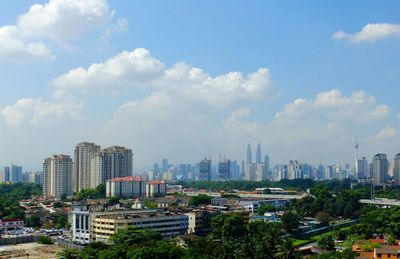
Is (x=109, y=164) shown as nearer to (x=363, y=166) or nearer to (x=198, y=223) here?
(x=198, y=223)

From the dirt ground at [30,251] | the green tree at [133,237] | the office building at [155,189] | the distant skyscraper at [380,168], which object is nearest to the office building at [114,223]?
the dirt ground at [30,251]

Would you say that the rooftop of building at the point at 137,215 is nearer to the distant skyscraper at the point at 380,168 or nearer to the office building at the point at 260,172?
the distant skyscraper at the point at 380,168

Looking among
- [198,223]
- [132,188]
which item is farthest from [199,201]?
[132,188]

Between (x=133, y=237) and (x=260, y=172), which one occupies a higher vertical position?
(x=260, y=172)

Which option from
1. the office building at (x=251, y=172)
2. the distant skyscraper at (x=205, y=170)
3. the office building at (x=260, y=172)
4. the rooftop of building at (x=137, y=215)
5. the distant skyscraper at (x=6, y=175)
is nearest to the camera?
the rooftop of building at (x=137, y=215)

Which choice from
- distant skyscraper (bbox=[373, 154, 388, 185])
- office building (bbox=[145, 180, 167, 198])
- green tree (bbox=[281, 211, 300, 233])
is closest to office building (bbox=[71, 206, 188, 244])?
green tree (bbox=[281, 211, 300, 233])

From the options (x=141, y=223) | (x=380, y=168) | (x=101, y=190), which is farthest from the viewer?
(x=380, y=168)

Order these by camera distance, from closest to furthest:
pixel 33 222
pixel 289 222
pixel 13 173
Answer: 1. pixel 289 222
2. pixel 33 222
3. pixel 13 173

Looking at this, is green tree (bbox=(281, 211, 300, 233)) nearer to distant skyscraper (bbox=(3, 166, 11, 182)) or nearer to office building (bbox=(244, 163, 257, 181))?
distant skyscraper (bbox=(3, 166, 11, 182))
